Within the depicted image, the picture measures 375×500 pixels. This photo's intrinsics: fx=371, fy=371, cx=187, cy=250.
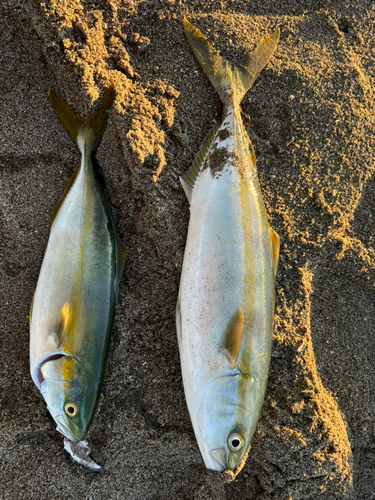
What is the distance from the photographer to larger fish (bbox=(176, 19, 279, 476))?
7.09 ft

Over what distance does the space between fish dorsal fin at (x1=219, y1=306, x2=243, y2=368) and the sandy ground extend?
0.47 meters

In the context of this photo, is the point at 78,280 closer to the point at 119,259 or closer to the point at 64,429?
the point at 119,259

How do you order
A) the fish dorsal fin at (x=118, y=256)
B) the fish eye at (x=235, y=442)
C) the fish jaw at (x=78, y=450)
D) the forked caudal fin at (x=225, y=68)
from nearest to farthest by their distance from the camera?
the fish eye at (x=235, y=442) → the fish jaw at (x=78, y=450) → the fish dorsal fin at (x=118, y=256) → the forked caudal fin at (x=225, y=68)

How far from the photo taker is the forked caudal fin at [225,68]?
8.84 ft

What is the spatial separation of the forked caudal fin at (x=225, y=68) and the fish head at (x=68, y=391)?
2098mm

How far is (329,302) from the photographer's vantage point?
2.79 m

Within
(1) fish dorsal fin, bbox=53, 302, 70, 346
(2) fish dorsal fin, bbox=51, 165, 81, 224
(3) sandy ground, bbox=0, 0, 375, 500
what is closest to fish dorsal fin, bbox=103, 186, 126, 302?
(3) sandy ground, bbox=0, 0, 375, 500

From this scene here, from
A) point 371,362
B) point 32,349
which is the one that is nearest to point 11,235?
point 32,349

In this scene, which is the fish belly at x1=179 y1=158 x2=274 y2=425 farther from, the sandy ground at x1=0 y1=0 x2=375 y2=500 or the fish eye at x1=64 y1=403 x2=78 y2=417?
the fish eye at x1=64 y1=403 x2=78 y2=417

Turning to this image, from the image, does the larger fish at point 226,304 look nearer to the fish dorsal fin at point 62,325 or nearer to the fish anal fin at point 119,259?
the fish anal fin at point 119,259

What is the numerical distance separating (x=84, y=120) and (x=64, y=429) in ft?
6.60

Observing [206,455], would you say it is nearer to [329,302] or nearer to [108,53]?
[329,302]

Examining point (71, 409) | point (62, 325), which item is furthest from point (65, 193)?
point (71, 409)

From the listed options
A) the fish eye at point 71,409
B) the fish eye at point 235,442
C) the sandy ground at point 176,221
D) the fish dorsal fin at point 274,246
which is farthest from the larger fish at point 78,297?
the fish dorsal fin at point 274,246
